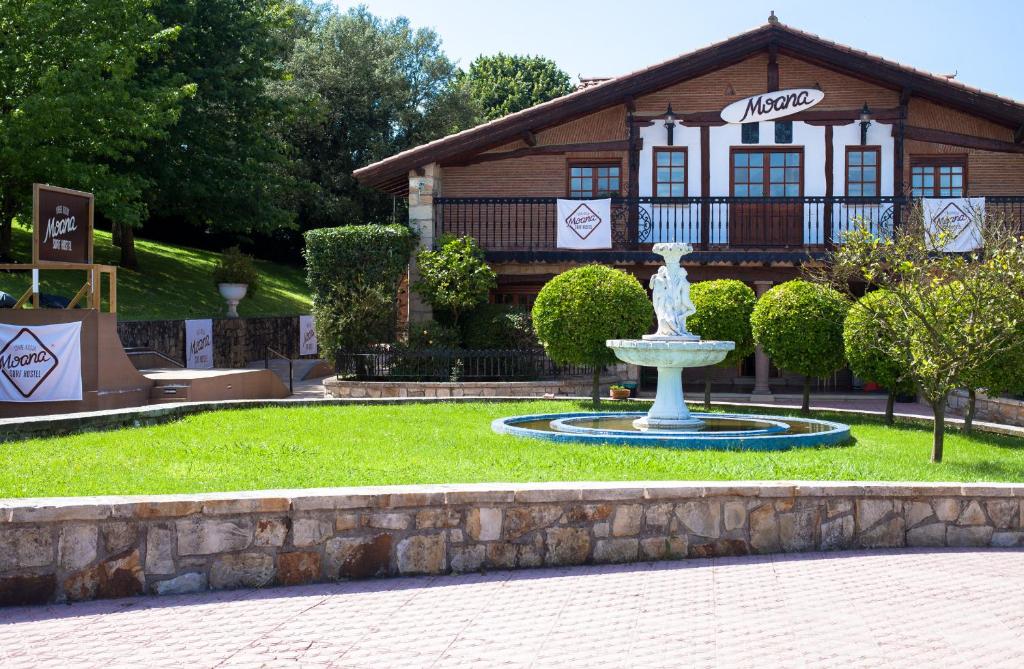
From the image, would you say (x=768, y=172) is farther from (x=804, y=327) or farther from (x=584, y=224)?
(x=804, y=327)

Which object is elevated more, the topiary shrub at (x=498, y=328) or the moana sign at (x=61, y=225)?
the moana sign at (x=61, y=225)

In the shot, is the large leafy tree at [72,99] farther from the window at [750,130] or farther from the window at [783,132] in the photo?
the window at [783,132]

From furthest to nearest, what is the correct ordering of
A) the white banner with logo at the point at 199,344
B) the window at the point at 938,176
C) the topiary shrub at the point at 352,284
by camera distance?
the white banner with logo at the point at 199,344 → the window at the point at 938,176 → the topiary shrub at the point at 352,284

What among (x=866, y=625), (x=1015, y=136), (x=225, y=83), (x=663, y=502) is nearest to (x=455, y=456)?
(x=663, y=502)

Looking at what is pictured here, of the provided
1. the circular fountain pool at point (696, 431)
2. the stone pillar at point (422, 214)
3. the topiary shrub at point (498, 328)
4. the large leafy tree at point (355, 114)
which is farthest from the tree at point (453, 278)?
the large leafy tree at point (355, 114)

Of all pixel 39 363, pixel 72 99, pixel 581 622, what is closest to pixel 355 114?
pixel 72 99

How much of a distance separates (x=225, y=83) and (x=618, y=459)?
75.5 ft

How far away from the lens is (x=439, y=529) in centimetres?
719

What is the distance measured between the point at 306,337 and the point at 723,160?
1186 cm

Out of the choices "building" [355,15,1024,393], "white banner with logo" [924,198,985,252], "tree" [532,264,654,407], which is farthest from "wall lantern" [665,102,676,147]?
"tree" [532,264,654,407]

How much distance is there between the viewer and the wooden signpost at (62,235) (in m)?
16.0

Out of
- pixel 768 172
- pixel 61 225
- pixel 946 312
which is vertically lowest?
pixel 946 312

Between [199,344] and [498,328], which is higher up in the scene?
[498,328]

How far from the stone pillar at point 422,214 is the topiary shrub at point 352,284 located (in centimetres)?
128
